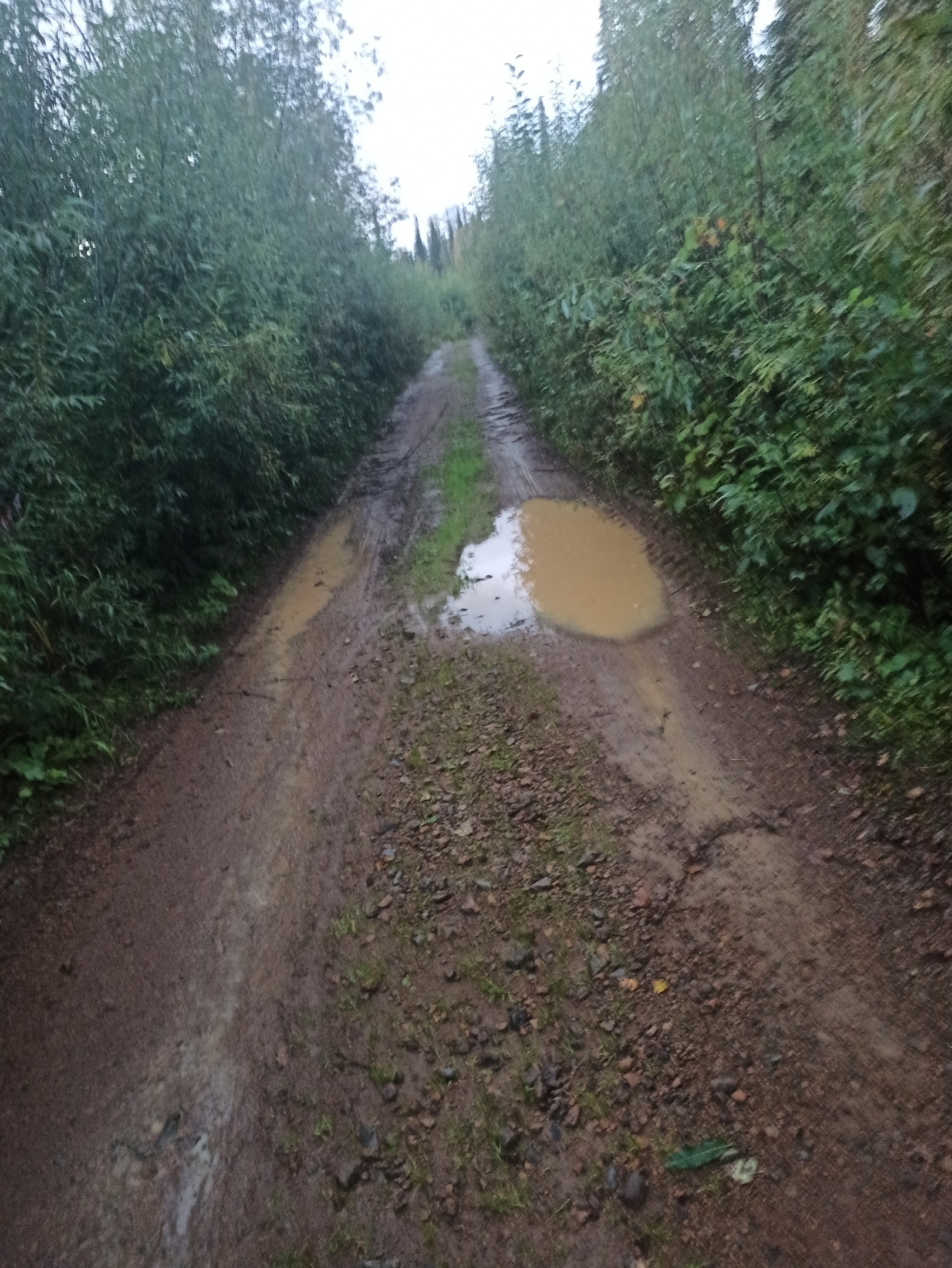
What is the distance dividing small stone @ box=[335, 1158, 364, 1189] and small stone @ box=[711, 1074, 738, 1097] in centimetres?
126

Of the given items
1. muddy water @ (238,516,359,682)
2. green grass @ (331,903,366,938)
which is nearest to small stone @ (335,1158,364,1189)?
green grass @ (331,903,366,938)

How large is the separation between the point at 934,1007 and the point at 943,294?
108 inches

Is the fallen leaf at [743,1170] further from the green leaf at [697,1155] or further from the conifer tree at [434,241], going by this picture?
the conifer tree at [434,241]

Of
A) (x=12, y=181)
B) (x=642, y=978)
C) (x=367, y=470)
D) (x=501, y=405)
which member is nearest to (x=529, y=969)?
(x=642, y=978)

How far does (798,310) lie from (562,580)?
9.02 feet

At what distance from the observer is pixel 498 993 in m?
3.19

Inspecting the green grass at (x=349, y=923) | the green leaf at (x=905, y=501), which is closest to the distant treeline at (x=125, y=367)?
the green grass at (x=349, y=923)

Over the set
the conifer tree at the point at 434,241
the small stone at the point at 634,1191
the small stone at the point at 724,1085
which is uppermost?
the small stone at the point at 634,1191

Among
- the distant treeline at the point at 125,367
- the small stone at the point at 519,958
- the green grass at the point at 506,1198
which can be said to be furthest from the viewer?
the distant treeline at the point at 125,367

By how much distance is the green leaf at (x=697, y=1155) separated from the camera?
2.48 metres

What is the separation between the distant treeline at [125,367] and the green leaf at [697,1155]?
4162mm

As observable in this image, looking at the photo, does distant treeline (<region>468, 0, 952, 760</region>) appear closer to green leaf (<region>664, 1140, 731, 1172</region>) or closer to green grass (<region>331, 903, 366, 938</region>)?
green leaf (<region>664, 1140, 731, 1172</region>)

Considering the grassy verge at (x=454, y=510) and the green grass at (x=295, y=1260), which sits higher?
the green grass at (x=295, y=1260)

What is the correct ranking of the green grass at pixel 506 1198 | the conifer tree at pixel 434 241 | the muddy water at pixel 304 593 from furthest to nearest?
the conifer tree at pixel 434 241, the muddy water at pixel 304 593, the green grass at pixel 506 1198
